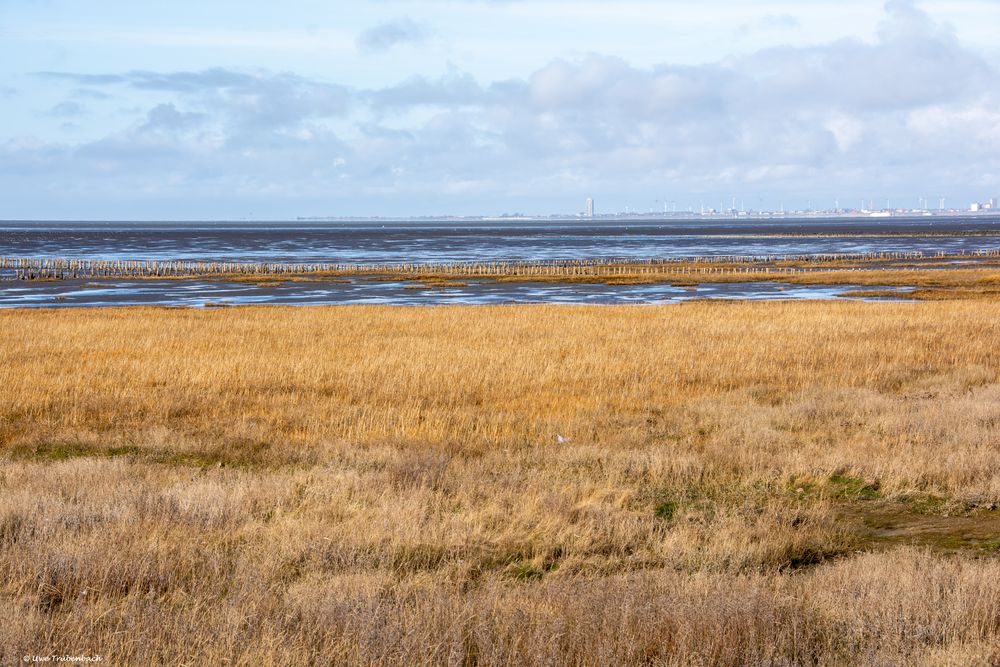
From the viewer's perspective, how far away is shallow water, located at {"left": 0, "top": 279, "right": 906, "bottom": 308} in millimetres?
54000

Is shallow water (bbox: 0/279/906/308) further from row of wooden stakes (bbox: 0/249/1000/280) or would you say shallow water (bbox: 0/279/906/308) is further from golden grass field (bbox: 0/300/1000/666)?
golden grass field (bbox: 0/300/1000/666)

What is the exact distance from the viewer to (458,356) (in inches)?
965

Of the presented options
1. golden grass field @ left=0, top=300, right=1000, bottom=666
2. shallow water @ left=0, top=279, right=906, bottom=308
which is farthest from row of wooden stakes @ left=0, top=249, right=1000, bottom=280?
golden grass field @ left=0, top=300, right=1000, bottom=666

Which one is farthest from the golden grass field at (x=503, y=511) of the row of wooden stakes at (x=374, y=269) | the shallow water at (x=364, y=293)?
the row of wooden stakes at (x=374, y=269)

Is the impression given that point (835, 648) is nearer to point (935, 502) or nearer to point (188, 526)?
point (935, 502)

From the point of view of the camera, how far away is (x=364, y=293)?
6103 cm

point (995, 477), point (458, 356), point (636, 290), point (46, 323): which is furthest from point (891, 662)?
point (636, 290)

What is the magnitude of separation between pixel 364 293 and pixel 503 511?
52.2 metres

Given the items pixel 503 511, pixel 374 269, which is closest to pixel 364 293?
pixel 374 269

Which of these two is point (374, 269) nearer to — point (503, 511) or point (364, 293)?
point (364, 293)

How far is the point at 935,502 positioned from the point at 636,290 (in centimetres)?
5264

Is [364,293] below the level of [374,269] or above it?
below

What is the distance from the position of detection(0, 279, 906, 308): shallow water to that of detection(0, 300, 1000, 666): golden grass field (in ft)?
103

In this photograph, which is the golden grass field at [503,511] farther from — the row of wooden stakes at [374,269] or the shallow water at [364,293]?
the row of wooden stakes at [374,269]
